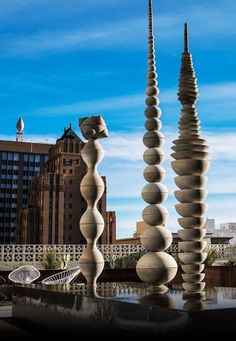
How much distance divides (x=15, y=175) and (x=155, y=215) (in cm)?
8030

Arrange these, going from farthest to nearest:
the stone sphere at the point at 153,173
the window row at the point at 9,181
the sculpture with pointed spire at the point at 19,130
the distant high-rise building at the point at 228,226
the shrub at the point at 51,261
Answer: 1. the sculpture with pointed spire at the point at 19,130
2. the window row at the point at 9,181
3. the distant high-rise building at the point at 228,226
4. the shrub at the point at 51,261
5. the stone sphere at the point at 153,173

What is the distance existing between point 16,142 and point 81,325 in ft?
267

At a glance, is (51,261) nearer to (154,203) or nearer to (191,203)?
(154,203)

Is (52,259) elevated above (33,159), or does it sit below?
below

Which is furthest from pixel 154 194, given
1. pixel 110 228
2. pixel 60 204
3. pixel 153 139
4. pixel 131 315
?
pixel 110 228

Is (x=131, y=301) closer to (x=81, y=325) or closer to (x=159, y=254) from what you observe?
(x=81, y=325)

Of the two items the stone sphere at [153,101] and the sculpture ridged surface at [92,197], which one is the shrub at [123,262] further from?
the stone sphere at [153,101]

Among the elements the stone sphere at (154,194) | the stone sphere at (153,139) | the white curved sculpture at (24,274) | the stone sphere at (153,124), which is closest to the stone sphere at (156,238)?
the stone sphere at (154,194)

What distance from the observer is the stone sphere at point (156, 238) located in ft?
15.3

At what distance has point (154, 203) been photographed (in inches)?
193

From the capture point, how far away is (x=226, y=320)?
2926 mm

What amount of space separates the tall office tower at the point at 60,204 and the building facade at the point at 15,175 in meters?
9.32

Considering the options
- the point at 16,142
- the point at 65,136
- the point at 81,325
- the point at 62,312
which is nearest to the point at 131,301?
the point at 81,325

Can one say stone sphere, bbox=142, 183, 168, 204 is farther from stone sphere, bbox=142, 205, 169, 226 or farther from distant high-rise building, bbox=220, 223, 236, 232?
distant high-rise building, bbox=220, 223, 236, 232
